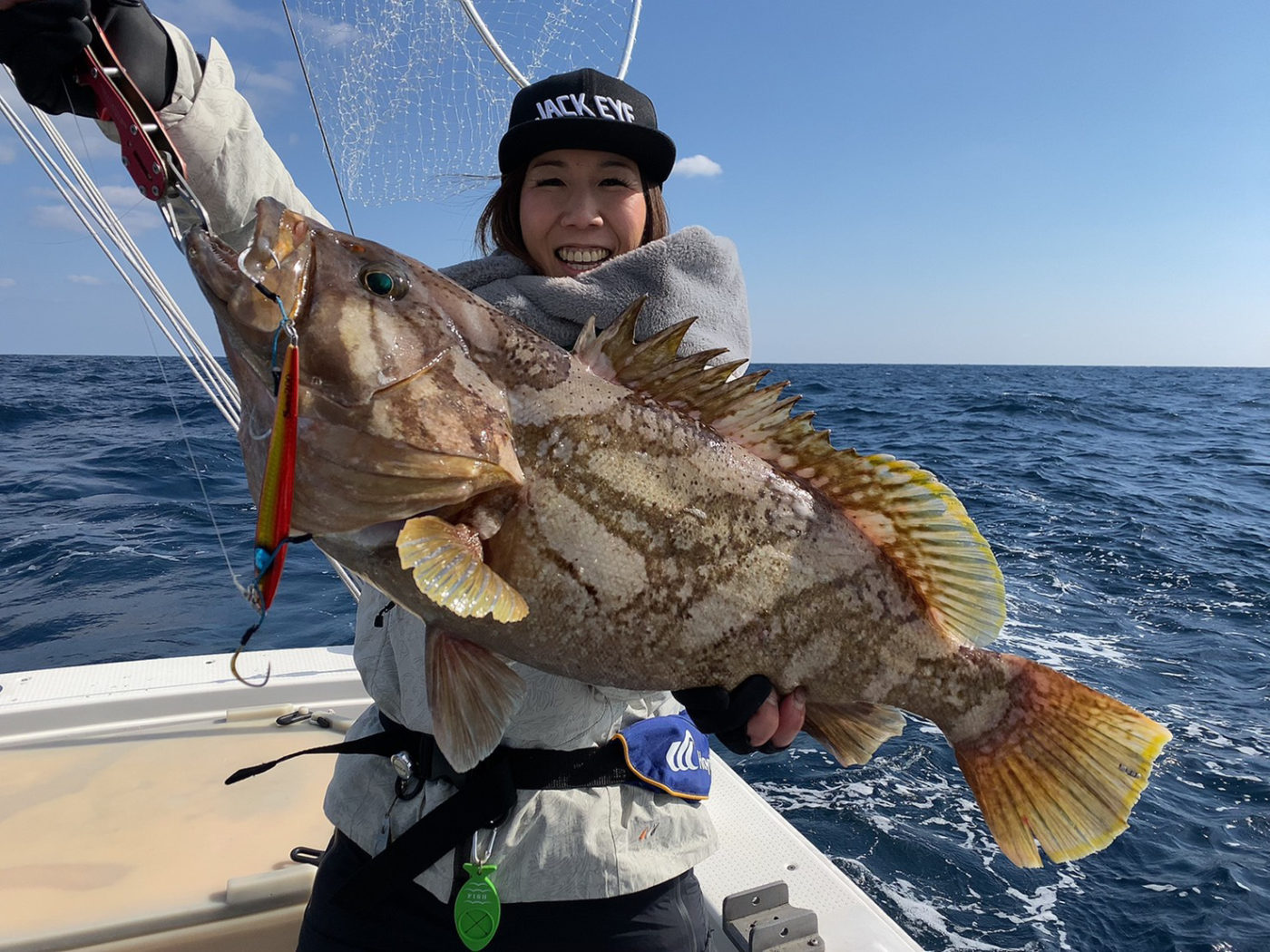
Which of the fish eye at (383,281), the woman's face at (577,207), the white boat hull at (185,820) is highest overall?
the woman's face at (577,207)

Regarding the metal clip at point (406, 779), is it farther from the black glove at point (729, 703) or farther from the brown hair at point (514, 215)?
the brown hair at point (514, 215)

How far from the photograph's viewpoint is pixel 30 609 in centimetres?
836

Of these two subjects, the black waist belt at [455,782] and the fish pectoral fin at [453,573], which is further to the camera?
the black waist belt at [455,782]

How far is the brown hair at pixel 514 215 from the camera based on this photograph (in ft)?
9.04

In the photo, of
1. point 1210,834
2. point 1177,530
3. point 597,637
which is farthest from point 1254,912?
point 1177,530

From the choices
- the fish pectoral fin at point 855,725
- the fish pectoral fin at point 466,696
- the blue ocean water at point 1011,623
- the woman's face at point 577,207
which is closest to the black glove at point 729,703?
the fish pectoral fin at point 855,725

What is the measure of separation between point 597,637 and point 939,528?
98 centimetres

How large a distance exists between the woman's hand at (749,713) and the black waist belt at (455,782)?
0.96 feet

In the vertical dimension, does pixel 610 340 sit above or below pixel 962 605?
above

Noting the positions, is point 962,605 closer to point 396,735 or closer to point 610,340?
point 610,340

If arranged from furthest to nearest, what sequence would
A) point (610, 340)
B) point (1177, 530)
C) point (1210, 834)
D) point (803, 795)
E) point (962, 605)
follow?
point (1177, 530) → point (803, 795) → point (1210, 834) → point (962, 605) → point (610, 340)

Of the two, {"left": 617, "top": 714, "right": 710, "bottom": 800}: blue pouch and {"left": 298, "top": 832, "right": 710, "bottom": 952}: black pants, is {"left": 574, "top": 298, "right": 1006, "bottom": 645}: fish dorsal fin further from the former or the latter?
{"left": 298, "top": 832, "right": 710, "bottom": 952}: black pants

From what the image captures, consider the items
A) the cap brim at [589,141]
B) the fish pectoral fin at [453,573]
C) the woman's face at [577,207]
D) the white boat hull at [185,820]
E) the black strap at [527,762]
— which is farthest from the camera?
the white boat hull at [185,820]

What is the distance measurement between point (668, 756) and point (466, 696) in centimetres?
67
